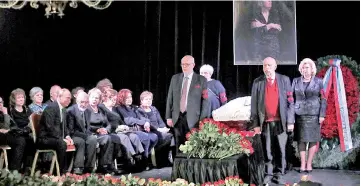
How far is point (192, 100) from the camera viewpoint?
6.96m

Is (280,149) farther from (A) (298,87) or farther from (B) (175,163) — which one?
(B) (175,163)

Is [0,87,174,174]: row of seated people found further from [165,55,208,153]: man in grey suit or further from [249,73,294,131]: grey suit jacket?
[249,73,294,131]: grey suit jacket

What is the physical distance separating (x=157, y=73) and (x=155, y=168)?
1674mm

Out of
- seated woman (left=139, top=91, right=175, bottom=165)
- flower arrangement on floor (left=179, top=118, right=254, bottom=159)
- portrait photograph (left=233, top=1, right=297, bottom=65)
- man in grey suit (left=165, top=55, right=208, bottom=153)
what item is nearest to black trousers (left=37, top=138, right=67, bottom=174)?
man in grey suit (left=165, top=55, right=208, bottom=153)

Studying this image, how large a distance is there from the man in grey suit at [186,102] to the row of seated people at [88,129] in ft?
2.11

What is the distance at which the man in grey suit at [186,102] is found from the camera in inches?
272

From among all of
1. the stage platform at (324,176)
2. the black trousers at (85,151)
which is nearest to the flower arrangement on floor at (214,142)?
the stage platform at (324,176)

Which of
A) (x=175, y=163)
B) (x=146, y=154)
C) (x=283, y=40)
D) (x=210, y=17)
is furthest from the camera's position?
(x=210, y=17)

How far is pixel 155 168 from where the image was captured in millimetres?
7594

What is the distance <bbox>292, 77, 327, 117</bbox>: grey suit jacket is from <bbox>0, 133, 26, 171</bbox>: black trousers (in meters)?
2.99

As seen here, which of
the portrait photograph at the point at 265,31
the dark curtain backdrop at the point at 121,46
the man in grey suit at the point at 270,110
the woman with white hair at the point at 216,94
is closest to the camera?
the man in grey suit at the point at 270,110

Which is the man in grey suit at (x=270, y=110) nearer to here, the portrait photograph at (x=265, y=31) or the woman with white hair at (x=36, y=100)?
the portrait photograph at (x=265, y=31)

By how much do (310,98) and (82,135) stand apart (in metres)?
2.53

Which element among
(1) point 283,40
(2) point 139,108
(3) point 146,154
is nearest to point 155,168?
(3) point 146,154
